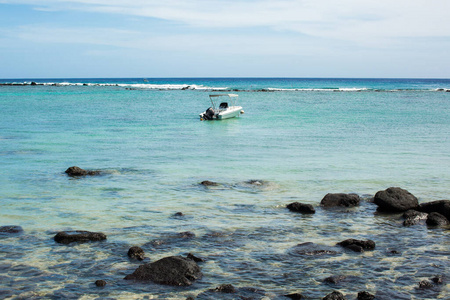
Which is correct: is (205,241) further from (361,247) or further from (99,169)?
(99,169)

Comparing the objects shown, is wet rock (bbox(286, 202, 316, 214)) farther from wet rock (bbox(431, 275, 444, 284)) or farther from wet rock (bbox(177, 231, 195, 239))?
wet rock (bbox(431, 275, 444, 284))

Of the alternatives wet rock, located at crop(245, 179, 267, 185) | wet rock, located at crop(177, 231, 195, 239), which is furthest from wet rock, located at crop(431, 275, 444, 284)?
wet rock, located at crop(245, 179, 267, 185)

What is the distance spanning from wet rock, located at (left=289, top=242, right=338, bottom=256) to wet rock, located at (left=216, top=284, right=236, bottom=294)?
2.20m

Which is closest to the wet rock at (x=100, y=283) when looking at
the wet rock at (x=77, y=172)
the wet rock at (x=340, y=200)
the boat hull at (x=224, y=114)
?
the wet rock at (x=340, y=200)

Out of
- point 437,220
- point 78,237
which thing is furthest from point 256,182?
point 78,237

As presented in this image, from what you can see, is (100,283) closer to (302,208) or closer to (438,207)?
(302,208)

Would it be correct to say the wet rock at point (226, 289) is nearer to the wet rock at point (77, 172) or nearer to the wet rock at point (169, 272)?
the wet rock at point (169, 272)

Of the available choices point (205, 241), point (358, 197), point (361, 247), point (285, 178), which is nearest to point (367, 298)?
point (361, 247)

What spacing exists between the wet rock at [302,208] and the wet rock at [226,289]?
5.18 m

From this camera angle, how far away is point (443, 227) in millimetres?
11562

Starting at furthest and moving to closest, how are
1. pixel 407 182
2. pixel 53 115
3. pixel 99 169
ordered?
pixel 53 115, pixel 99 169, pixel 407 182

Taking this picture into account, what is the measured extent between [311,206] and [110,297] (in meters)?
6.68

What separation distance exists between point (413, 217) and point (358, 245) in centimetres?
286

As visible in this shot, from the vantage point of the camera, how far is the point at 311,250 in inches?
386
